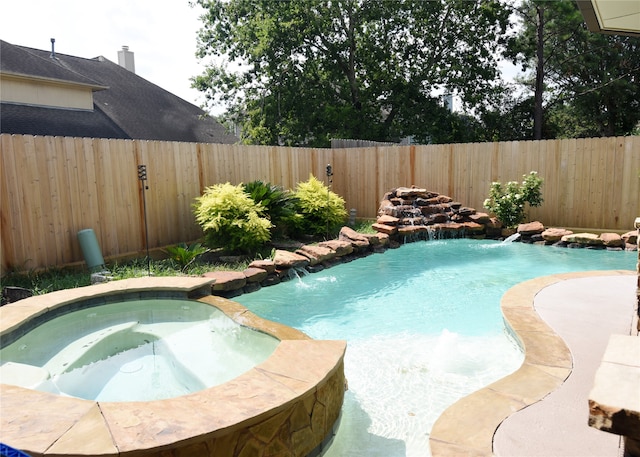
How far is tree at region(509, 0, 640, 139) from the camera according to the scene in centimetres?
1598

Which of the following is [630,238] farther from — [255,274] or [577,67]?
[577,67]

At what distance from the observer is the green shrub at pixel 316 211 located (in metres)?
8.91

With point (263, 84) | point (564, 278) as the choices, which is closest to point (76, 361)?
point (564, 278)

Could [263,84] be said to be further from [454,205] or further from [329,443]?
[329,443]

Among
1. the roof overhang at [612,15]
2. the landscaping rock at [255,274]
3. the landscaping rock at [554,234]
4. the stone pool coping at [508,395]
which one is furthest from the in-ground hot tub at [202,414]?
the landscaping rock at [554,234]

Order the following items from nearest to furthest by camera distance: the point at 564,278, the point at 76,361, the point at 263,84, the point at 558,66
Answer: the point at 76,361 → the point at 564,278 → the point at 558,66 → the point at 263,84

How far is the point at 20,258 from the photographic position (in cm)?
548

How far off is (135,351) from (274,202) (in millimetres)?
4938

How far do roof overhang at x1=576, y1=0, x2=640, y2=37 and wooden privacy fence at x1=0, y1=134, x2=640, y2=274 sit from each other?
5070 mm

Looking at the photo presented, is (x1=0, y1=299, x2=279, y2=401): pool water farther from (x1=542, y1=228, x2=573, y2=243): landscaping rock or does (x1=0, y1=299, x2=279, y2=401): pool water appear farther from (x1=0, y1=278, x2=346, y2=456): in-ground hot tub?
(x1=542, y1=228, x2=573, y2=243): landscaping rock

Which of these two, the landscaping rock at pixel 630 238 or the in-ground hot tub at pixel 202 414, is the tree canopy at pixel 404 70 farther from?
the in-ground hot tub at pixel 202 414

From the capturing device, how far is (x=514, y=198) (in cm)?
932

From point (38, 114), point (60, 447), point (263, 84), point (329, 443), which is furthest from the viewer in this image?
point (263, 84)

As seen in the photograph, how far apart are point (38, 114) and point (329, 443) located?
12.5 meters
